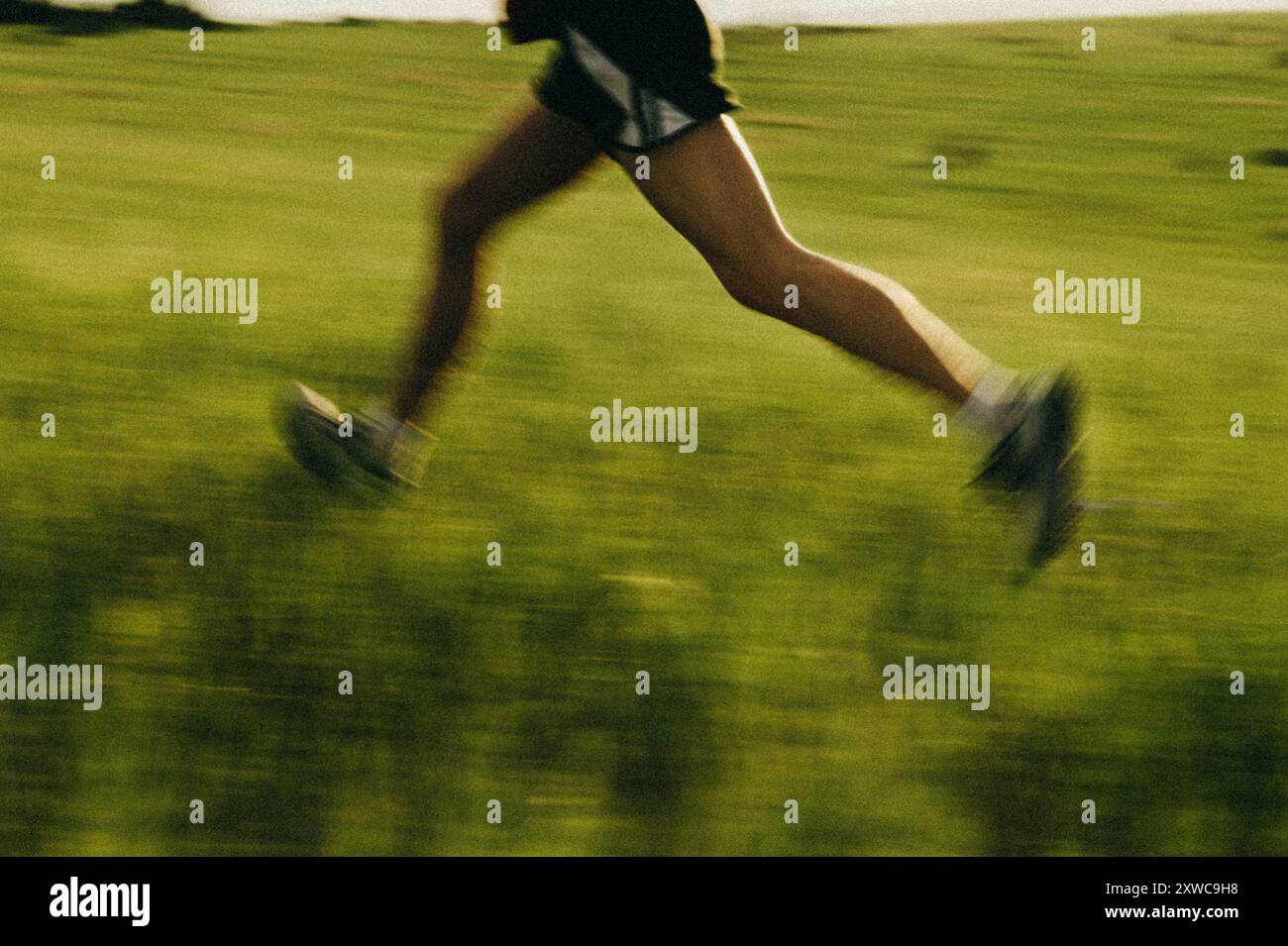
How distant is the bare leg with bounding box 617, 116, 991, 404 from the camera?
321 centimetres

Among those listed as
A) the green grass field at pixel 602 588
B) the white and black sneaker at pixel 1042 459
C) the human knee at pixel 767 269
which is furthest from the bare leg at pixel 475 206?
the white and black sneaker at pixel 1042 459

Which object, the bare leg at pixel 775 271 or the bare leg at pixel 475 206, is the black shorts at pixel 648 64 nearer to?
the bare leg at pixel 775 271

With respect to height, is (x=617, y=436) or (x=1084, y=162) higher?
(x=1084, y=162)

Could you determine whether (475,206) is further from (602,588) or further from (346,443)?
(602,588)

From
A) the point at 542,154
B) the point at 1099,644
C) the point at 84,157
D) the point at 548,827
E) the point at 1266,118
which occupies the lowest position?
the point at 548,827

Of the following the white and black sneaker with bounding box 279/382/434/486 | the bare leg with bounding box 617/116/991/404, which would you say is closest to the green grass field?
the white and black sneaker with bounding box 279/382/434/486

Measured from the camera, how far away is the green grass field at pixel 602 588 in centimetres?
279

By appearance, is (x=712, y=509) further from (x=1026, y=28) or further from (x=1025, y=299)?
(x=1026, y=28)

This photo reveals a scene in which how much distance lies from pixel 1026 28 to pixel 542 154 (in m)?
13.4

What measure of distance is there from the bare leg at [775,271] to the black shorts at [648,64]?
0.05 metres

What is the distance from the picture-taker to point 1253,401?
4930mm

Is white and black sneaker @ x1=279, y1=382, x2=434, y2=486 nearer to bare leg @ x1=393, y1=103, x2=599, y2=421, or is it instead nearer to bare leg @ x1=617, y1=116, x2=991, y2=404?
bare leg @ x1=393, y1=103, x2=599, y2=421

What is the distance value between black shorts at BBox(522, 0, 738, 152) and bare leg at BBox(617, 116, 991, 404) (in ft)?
0.16

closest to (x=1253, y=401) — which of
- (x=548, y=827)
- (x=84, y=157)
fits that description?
(x=548, y=827)
